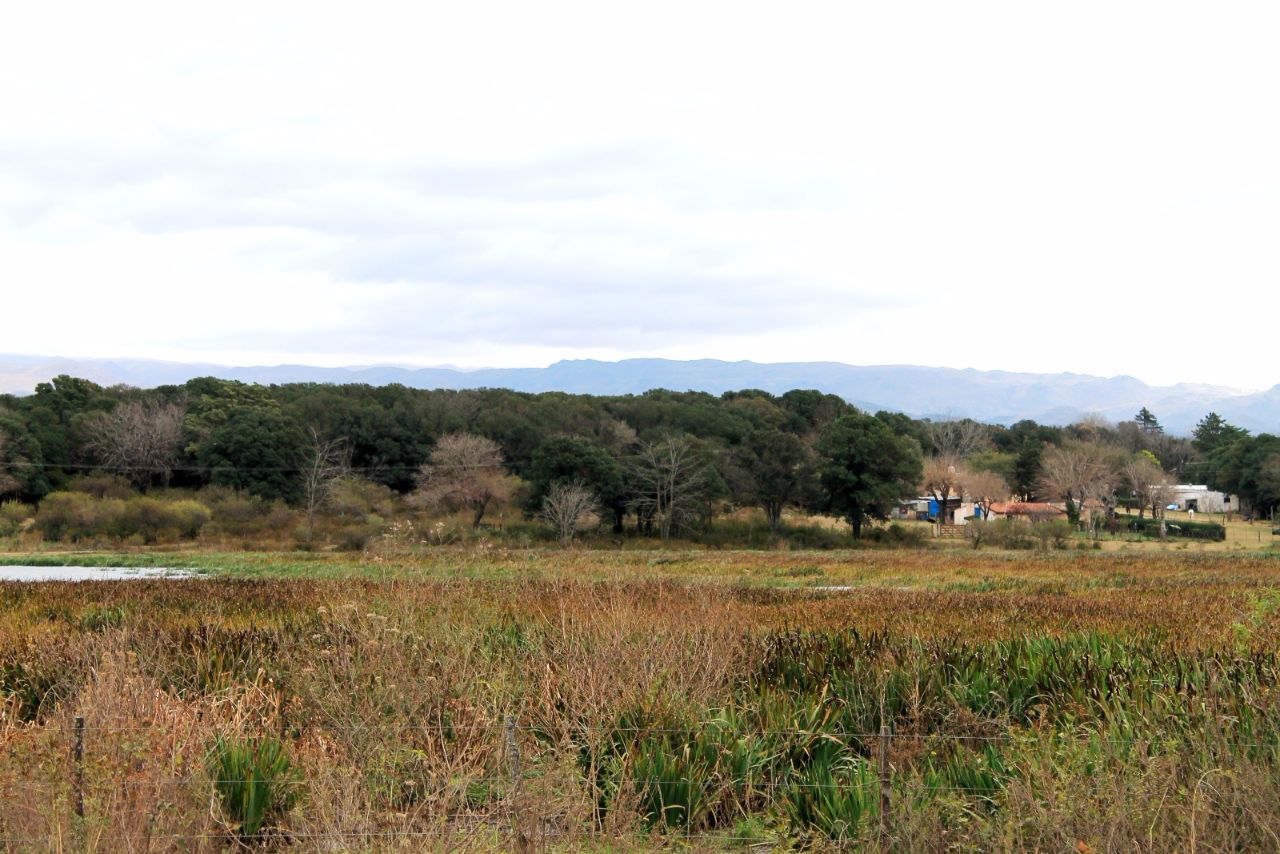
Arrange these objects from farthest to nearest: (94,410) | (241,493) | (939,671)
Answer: (94,410) → (241,493) → (939,671)

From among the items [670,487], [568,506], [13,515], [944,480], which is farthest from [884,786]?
[944,480]

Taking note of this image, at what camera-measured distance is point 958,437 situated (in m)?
126

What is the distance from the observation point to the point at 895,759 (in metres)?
7.64

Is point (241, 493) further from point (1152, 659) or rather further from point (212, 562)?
point (1152, 659)

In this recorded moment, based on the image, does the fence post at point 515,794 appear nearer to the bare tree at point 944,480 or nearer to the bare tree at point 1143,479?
the bare tree at point 944,480

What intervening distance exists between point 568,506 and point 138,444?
30.2 m

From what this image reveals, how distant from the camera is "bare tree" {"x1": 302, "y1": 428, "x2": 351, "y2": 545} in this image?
5884cm

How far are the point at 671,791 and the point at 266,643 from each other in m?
5.75

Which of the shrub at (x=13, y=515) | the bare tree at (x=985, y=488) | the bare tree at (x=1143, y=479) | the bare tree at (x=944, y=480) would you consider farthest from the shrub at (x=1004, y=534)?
the shrub at (x=13, y=515)

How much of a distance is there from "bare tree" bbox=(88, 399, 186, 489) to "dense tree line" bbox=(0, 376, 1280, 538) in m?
0.11

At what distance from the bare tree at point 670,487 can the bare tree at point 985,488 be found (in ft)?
97.5

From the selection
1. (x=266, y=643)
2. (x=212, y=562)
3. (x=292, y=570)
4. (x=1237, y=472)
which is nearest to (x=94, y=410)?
(x=212, y=562)

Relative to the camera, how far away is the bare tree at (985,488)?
→ 8406cm

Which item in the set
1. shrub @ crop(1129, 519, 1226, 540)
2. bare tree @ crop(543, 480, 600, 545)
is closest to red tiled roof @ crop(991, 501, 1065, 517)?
shrub @ crop(1129, 519, 1226, 540)
